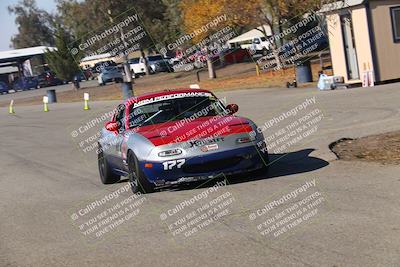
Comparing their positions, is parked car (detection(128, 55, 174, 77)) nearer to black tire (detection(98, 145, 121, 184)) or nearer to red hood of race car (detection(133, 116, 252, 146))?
black tire (detection(98, 145, 121, 184))

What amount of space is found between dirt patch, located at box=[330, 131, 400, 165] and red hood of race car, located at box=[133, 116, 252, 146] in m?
2.14

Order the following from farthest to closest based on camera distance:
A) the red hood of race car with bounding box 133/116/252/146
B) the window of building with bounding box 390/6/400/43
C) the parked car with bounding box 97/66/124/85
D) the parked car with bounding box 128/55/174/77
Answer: the parked car with bounding box 128/55/174/77 < the parked car with bounding box 97/66/124/85 < the window of building with bounding box 390/6/400/43 < the red hood of race car with bounding box 133/116/252/146

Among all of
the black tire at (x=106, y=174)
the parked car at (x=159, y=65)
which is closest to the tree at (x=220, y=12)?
the parked car at (x=159, y=65)

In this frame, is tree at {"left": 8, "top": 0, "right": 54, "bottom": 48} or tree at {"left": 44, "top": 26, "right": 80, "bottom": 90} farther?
tree at {"left": 8, "top": 0, "right": 54, "bottom": 48}

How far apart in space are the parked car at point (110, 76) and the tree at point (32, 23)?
67668 mm

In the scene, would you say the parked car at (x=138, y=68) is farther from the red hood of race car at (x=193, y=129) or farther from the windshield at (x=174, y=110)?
the red hood of race car at (x=193, y=129)

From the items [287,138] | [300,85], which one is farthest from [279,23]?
[287,138]

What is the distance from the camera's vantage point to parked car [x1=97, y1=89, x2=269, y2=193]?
9.54 m

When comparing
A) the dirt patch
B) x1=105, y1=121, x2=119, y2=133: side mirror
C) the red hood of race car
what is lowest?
the dirt patch

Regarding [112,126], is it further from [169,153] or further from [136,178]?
[169,153]

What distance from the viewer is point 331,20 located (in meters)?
25.3

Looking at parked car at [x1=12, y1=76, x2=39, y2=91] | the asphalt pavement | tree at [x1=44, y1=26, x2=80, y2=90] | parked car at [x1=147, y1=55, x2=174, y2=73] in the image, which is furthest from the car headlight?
parked car at [x1=12, y1=76, x2=39, y2=91]

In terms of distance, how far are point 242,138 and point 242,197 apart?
1.12 meters

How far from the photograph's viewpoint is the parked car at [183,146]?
9539 mm
